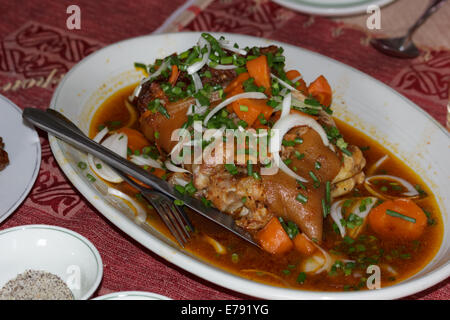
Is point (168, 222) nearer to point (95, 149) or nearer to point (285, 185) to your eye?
point (95, 149)

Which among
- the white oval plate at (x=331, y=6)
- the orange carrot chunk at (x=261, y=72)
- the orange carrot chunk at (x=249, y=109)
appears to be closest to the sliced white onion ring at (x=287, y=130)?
the orange carrot chunk at (x=249, y=109)

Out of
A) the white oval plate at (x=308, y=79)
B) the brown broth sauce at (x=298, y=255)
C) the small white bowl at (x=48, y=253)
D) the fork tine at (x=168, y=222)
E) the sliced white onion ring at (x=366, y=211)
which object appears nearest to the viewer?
Answer: the small white bowl at (x=48, y=253)

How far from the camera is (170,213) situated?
11.5 feet

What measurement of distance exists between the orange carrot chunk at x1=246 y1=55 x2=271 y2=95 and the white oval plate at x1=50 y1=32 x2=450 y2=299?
0.91 meters

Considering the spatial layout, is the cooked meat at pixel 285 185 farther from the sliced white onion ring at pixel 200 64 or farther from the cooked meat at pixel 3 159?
the cooked meat at pixel 3 159

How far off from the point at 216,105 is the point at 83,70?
1.29 meters

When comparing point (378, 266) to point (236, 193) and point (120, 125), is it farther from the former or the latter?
point (120, 125)

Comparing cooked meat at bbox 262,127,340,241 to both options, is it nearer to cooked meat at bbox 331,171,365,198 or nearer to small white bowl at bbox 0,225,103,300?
cooked meat at bbox 331,171,365,198

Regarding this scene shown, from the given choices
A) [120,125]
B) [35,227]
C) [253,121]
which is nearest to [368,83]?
[253,121]

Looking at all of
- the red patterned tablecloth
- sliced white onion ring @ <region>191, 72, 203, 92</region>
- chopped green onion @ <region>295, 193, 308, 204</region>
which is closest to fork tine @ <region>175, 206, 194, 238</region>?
the red patterned tablecloth

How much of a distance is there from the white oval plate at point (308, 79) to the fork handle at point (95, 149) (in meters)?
0.10

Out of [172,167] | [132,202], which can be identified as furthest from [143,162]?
[132,202]

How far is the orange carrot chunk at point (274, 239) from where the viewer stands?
3479 millimetres

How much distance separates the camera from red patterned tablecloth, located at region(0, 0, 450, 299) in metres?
3.73
